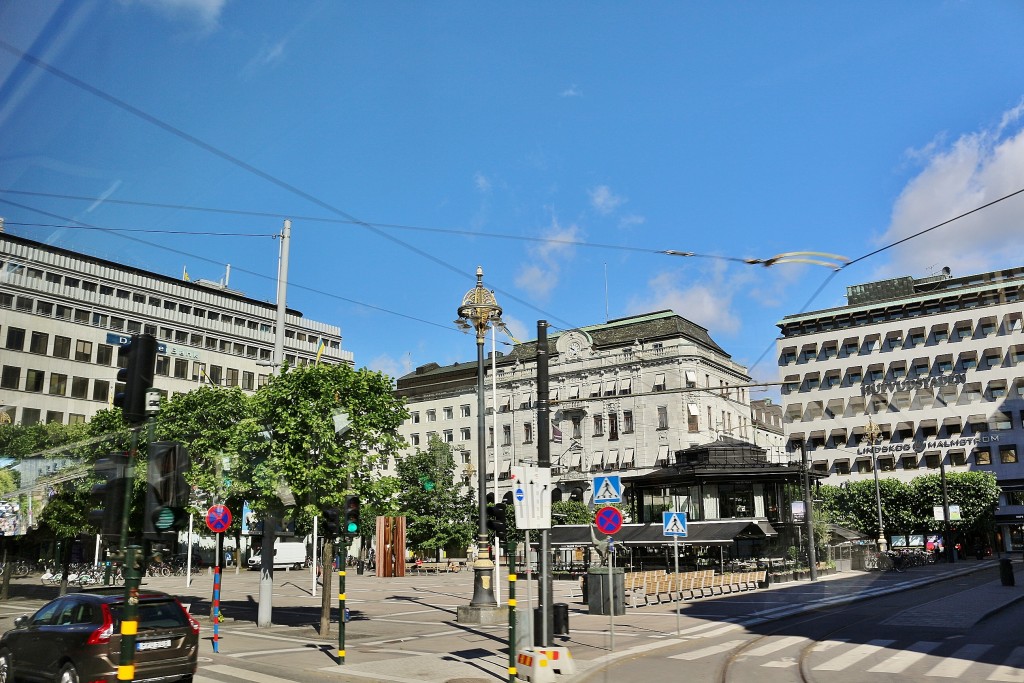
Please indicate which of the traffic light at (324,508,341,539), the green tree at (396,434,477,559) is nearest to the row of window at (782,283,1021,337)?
the traffic light at (324,508,341,539)

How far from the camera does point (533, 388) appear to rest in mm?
82375

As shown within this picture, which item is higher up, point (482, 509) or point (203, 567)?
point (482, 509)

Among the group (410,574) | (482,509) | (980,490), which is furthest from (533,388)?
(482,509)

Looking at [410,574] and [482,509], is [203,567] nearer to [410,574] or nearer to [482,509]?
[410,574]

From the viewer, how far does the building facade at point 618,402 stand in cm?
7362

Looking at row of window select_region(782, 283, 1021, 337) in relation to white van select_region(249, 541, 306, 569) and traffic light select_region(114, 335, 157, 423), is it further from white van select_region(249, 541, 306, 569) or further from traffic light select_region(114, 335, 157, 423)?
white van select_region(249, 541, 306, 569)

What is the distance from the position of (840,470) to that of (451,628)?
40784 millimetres

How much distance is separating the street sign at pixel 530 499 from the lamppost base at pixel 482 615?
9.97 meters

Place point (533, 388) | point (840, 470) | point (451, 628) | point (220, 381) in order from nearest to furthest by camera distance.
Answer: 1. point (451, 628)
2. point (840, 470)
3. point (220, 381)
4. point (533, 388)

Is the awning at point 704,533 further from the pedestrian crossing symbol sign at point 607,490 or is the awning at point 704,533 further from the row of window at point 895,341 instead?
the pedestrian crossing symbol sign at point 607,490

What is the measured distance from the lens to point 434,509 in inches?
2473

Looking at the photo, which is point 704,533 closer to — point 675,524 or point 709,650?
point 675,524

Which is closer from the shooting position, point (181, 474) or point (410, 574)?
point (181, 474)

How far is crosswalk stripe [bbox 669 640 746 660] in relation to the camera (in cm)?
1588
